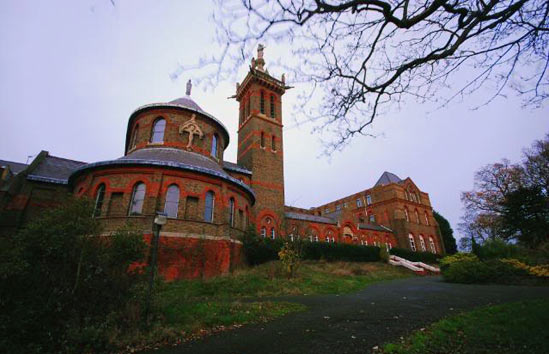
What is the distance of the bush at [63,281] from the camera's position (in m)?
4.52

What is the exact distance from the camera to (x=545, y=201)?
1989 centimetres

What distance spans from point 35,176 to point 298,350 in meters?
21.6

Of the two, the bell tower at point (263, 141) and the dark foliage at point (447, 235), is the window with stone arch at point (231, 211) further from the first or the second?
the dark foliage at point (447, 235)

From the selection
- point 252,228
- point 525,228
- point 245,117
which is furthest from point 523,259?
point 245,117

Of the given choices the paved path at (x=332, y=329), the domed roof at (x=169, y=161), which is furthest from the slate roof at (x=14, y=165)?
the paved path at (x=332, y=329)

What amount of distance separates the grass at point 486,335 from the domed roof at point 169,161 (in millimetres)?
13259

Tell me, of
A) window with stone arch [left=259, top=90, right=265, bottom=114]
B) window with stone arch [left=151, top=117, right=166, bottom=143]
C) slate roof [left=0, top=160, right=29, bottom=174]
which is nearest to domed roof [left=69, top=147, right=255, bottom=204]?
window with stone arch [left=151, top=117, right=166, bottom=143]

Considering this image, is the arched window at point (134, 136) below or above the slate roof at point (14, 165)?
above

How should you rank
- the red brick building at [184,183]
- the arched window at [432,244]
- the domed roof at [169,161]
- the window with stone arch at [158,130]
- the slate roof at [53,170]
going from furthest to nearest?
the arched window at [432,244] < the window with stone arch at [158,130] < the slate roof at [53,170] < the domed roof at [169,161] < the red brick building at [184,183]

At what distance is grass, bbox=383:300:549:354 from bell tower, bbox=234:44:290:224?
737 inches

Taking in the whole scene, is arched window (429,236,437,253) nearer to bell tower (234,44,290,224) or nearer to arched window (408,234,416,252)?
arched window (408,234,416,252)

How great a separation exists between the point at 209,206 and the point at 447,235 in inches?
1899

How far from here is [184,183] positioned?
15180 millimetres

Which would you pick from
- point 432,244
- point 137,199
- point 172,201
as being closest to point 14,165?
point 137,199
